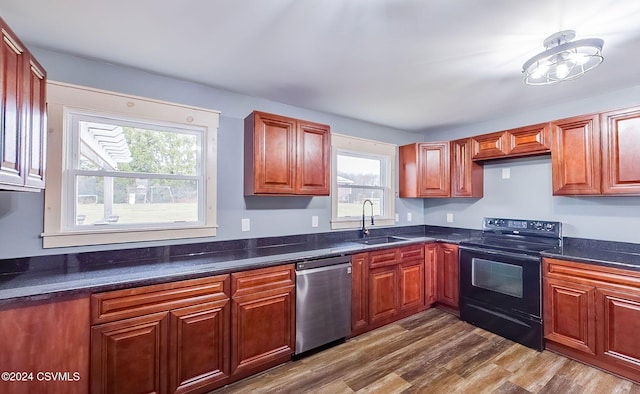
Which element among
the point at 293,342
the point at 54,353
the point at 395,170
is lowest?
the point at 293,342

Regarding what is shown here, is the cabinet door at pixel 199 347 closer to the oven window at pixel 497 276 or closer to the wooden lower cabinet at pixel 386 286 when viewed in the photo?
the wooden lower cabinet at pixel 386 286

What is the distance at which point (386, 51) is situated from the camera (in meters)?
1.99

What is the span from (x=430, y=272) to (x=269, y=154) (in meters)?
2.47

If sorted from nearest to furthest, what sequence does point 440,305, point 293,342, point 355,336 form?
point 293,342
point 355,336
point 440,305

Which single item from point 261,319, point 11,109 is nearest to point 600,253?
point 261,319

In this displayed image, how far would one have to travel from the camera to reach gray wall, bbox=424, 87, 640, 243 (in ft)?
8.74

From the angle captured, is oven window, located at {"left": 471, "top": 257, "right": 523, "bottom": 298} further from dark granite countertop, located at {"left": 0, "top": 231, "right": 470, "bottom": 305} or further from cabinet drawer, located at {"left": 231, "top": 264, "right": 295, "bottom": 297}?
cabinet drawer, located at {"left": 231, "top": 264, "right": 295, "bottom": 297}

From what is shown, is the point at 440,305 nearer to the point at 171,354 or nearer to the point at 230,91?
the point at 171,354

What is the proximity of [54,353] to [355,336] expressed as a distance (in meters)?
2.31

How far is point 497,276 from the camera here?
2.92m

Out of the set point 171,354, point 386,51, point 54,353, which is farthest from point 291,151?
point 54,353

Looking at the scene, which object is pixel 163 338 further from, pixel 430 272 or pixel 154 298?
pixel 430 272

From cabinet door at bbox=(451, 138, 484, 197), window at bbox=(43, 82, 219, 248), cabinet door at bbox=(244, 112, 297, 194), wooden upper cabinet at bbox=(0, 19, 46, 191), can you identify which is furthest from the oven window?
wooden upper cabinet at bbox=(0, 19, 46, 191)

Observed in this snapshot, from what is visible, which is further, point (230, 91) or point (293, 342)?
point (230, 91)
